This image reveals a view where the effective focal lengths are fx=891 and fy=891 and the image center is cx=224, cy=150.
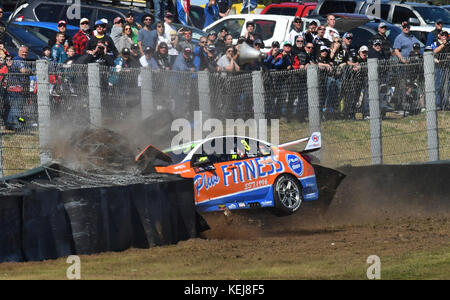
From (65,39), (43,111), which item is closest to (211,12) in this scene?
(65,39)

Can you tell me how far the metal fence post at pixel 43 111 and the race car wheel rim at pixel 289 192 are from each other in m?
3.51

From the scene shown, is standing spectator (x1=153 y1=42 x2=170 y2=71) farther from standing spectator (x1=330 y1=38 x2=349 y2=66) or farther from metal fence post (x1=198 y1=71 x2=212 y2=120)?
standing spectator (x1=330 y1=38 x2=349 y2=66)

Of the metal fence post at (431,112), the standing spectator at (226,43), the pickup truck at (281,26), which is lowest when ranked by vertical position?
the metal fence post at (431,112)

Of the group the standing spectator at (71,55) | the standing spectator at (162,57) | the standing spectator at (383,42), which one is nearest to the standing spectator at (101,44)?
the standing spectator at (71,55)

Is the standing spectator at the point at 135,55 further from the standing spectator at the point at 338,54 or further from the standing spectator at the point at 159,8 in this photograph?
the standing spectator at the point at 159,8

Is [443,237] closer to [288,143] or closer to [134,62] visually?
[288,143]

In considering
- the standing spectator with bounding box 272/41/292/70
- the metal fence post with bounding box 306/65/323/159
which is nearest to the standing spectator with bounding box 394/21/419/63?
the standing spectator with bounding box 272/41/292/70

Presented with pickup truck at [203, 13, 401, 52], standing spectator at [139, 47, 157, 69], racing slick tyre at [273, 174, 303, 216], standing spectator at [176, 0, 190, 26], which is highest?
standing spectator at [176, 0, 190, 26]

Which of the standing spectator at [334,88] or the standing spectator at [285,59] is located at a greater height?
the standing spectator at [285,59]

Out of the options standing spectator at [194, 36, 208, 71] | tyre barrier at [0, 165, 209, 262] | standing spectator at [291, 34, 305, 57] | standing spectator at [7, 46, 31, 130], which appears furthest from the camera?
standing spectator at [291, 34, 305, 57]

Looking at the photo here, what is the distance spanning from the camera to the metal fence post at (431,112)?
15156 millimetres

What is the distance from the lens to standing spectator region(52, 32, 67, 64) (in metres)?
16.0

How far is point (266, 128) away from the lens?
15.3 meters

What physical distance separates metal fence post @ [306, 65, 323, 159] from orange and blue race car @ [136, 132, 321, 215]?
1.34 meters
